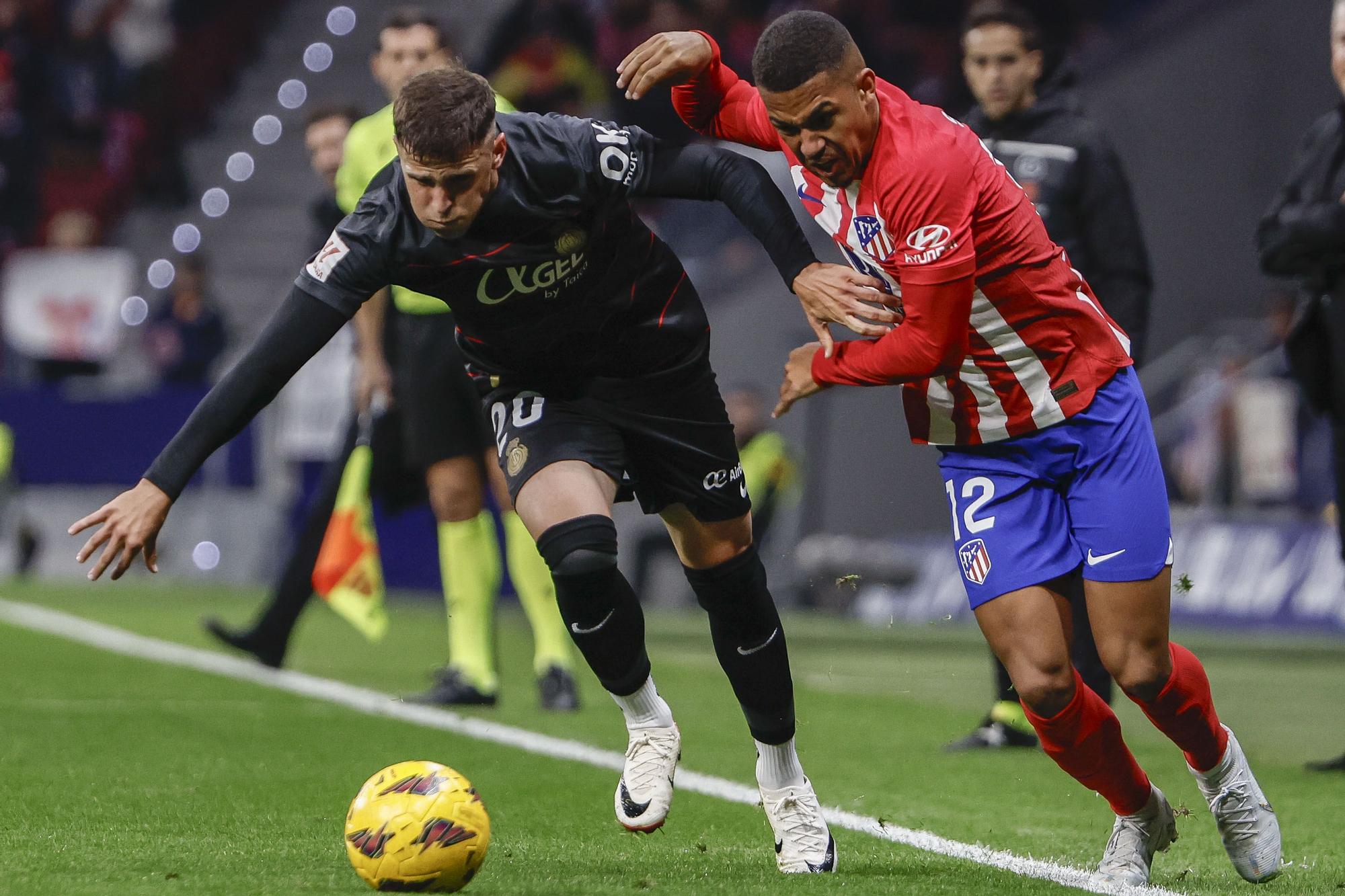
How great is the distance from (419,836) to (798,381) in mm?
1246

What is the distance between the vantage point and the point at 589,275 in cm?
441

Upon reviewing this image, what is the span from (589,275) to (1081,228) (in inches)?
100

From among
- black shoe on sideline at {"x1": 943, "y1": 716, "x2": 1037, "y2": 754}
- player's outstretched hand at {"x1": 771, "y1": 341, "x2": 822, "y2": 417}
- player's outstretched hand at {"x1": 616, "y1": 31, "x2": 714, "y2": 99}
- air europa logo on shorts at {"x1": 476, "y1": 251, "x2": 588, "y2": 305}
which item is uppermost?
player's outstretched hand at {"x1": 616, "y1": 31, "x2": 714, "y2": 99}

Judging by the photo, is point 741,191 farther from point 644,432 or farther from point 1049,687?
point 1049,687

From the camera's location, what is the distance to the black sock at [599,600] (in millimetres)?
4234

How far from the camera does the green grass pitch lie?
408cm

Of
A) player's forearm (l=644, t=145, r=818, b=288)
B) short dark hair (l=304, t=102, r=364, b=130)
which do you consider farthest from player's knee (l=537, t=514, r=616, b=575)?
short dark hair (l=304, t=102, r=364, b=130)

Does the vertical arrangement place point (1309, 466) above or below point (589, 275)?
below

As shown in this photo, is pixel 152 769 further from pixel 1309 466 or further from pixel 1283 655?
pixel 1309 466

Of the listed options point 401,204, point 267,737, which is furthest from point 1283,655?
point 401,204

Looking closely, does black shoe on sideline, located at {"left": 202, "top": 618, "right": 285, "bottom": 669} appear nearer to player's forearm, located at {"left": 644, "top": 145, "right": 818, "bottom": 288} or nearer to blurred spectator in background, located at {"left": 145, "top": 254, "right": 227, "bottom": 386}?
player's forearm, located at {"left": 644, "top": 145, "right": 818, "bottom": 288}

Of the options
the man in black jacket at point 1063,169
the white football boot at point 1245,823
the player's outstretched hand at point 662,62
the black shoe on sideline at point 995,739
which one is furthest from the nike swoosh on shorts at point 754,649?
the black shoe on sideline at point 995,739

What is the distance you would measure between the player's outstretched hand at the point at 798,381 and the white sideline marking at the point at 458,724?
1.21m

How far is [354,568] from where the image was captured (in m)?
8.23
